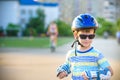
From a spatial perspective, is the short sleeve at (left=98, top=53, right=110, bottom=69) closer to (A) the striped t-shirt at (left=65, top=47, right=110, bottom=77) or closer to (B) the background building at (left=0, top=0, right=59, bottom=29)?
(A) the striped t-shirt at (left=65, top=47, right=110, bottom=77)

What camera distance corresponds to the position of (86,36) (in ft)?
8.32

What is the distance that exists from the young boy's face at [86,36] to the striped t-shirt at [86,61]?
0.11 feet

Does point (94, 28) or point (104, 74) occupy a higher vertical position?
point (94, 28)

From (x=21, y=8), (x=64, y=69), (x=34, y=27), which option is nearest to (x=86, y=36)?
(x=64, y=69)

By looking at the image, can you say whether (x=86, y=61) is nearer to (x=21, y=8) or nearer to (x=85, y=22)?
(x=85, y=22)

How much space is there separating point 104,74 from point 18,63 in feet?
A: 15.8

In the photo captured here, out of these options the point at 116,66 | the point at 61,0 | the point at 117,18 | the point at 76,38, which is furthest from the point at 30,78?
the point at 76,38

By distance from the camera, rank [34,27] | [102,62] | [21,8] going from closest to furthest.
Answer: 1. [102,62]
2. [21,8]
3. [34,27]

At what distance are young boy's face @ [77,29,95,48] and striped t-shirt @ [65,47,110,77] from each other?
1.3 inches

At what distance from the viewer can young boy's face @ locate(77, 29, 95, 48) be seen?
2.53 meters

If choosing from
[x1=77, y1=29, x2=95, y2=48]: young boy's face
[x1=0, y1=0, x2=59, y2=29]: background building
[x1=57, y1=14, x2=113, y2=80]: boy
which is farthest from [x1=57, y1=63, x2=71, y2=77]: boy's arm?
[x1=0, y1=0, x2=59, y2=29]: background building

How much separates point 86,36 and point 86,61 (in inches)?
4.5

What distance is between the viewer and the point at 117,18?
415 cm

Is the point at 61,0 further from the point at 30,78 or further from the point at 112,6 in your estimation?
the point at 30,78
